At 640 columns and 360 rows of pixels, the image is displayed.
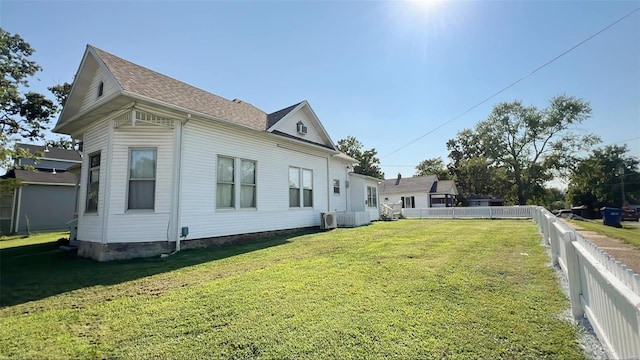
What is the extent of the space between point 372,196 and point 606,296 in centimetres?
1632

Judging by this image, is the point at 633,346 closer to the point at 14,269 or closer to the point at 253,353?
the point at 253,353

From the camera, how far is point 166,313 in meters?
3.43

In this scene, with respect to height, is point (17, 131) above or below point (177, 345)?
above

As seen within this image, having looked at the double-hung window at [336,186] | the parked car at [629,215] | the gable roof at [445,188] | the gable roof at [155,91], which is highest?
the gable roof at [155,91]

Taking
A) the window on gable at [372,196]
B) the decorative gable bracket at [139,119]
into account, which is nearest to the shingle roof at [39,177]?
the decorative gable bracket at [139,119]

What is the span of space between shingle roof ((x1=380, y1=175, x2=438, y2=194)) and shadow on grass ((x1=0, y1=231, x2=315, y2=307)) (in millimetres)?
29237

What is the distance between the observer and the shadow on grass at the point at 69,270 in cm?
454

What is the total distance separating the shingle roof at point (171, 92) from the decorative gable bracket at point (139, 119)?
1.63ft

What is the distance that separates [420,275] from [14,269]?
8.60 metres

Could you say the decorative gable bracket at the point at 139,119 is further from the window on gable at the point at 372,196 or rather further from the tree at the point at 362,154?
the tree at the point at 362,154

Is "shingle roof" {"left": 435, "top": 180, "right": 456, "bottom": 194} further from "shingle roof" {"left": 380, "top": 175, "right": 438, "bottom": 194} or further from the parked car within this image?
the parked car

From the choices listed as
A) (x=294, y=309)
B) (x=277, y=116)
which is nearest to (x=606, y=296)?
(x=294, y=309)

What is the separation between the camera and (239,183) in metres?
9.55

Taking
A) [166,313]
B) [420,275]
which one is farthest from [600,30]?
[166,313]
